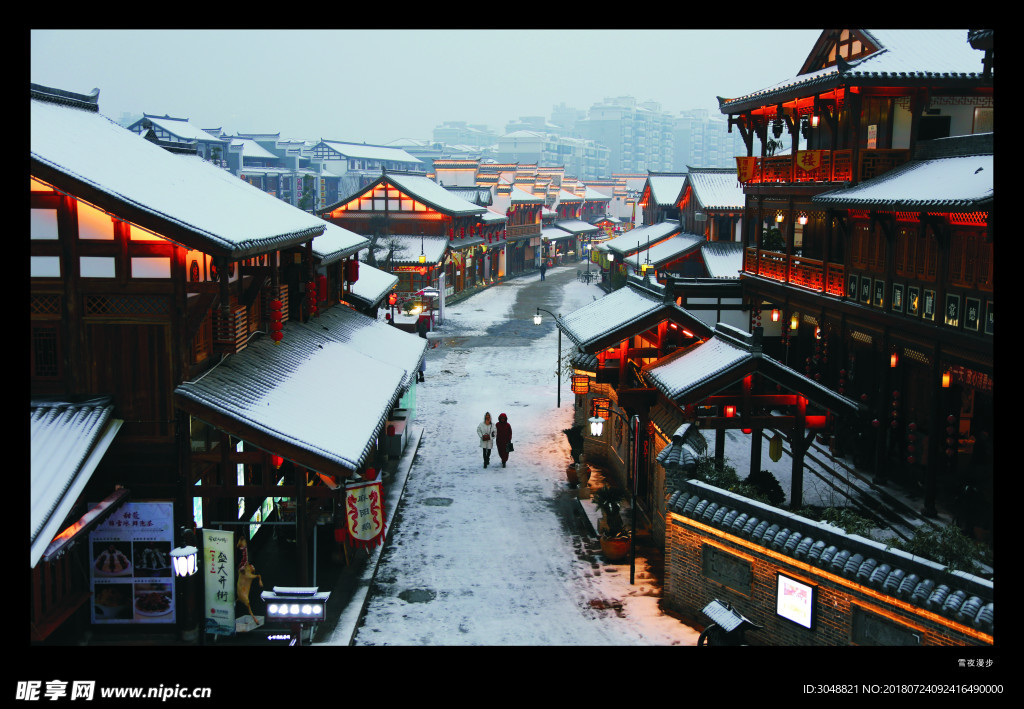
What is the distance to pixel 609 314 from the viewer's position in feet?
82.0

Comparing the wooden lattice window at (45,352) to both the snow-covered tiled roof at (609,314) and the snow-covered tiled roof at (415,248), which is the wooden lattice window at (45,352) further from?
the snow-covered tiled roof at (415,248)

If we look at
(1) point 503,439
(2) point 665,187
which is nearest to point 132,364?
(1) point 503,439

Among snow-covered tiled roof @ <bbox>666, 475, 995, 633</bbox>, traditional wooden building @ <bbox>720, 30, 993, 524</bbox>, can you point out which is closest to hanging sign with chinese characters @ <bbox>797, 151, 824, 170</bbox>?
traditional wooden building @ <bbox>720, 30, 993, 524</bbox>

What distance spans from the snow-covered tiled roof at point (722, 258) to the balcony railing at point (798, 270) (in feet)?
40.5

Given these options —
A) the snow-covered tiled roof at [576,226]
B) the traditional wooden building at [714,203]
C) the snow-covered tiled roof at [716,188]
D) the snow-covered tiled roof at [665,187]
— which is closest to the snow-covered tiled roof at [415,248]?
the snow-covered tiled roof at [665,187]

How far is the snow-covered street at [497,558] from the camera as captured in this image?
16.0 meters

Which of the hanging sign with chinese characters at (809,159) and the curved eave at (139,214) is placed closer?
the curved eave at (139,214)

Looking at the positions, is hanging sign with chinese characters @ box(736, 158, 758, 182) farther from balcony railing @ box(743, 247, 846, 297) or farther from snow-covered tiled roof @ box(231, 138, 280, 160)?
snow-covered tiled roof @ box(231, 138, 280, 160)

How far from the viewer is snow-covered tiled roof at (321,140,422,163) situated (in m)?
108

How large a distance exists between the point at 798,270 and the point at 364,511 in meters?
15.6

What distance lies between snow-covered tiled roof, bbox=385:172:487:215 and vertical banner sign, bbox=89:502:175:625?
161ft

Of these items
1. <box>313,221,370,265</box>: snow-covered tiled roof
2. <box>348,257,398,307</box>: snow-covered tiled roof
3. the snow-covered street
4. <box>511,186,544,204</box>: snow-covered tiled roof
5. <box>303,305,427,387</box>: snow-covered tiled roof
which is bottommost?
the snow-covered street

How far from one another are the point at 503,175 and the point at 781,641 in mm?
79594

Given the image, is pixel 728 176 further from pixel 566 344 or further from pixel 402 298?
pixel 402 298
